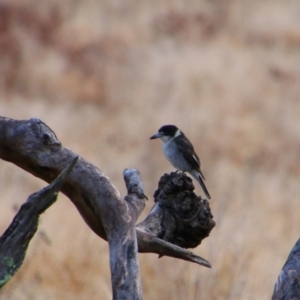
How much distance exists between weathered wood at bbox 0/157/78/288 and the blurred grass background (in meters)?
3.69

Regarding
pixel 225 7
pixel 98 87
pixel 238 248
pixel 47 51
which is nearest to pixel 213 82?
pixel 98 87

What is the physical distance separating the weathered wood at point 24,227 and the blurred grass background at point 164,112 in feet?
12.1

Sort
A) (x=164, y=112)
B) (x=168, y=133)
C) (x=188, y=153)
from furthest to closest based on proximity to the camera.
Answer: (x=164, y=112), (x=168, y=133), (x=188, y=153)

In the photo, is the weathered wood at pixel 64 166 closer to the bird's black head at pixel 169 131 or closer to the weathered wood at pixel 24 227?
the weathered wood at pixel 24 227

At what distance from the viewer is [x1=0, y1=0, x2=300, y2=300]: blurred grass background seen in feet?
25.5

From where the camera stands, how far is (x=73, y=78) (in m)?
17.5

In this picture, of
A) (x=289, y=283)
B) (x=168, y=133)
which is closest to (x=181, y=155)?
(x=168, y=133)

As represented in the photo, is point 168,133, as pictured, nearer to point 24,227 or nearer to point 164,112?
point 24,227

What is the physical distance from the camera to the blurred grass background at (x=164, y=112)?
7758mm

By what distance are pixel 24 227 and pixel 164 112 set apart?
1299 cm

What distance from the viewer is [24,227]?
268cm

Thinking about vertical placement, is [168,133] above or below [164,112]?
below

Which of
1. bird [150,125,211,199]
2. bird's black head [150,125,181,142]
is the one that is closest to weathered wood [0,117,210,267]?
bird [150,125,211,199]

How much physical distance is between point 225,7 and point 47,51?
473 cm
